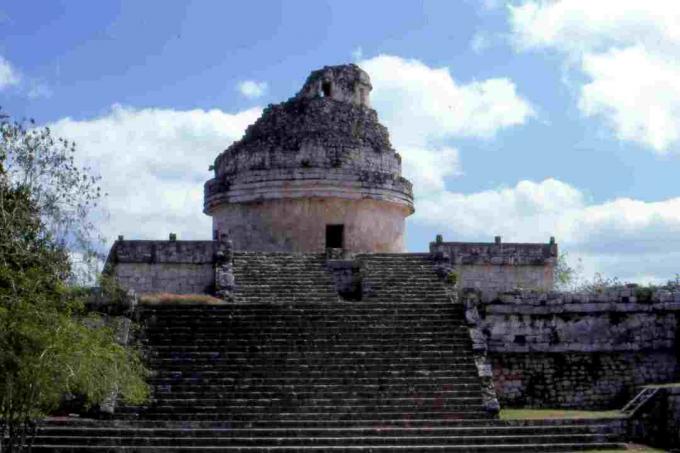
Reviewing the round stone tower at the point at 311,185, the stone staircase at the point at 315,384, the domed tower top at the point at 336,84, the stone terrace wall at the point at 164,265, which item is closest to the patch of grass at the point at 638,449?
the stone staircase at the point at 315,384

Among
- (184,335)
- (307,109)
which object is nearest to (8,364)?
(184,335)

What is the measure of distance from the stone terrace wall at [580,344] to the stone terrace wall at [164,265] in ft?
19.3

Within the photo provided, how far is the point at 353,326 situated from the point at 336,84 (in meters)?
9.11

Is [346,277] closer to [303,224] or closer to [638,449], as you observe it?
[303,224]

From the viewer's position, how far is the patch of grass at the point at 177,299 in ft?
60.5

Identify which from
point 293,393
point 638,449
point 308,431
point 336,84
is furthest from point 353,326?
point 336,84

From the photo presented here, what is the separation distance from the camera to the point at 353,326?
17.8 metres

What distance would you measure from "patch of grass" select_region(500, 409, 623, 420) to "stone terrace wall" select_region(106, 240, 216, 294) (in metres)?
7.09

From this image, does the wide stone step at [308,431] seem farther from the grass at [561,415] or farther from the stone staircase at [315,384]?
the grass at [561,415]

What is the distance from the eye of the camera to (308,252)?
74.2ft

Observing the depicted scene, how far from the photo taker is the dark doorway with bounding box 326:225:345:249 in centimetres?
2367

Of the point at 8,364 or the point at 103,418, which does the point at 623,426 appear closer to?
the point at 103,418

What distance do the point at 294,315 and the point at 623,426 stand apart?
5.86m

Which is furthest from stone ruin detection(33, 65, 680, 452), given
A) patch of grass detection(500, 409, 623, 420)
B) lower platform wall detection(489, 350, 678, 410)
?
patch of grass detection(500, 409, 623, 420)
